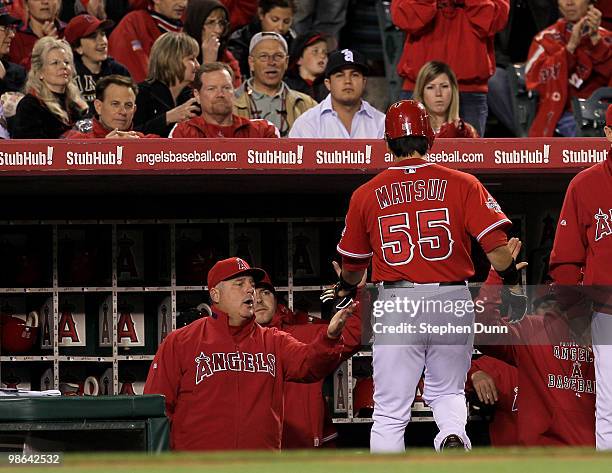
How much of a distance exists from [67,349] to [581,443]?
10.5ft

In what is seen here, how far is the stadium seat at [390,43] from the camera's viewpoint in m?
10.8

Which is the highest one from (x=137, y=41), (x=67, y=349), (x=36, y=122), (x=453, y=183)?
(x=137, y=41)

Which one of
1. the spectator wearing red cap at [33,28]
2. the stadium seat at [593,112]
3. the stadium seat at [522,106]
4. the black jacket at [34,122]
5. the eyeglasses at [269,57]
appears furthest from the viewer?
the stadium seat at [522,106]

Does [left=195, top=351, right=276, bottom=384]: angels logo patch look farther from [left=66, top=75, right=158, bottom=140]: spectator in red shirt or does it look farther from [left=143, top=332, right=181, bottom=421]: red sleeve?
[left=66, top=75, right=158, bottom=140]: spectator in red shirt

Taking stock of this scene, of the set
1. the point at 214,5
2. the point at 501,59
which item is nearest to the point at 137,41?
the point at 214,5

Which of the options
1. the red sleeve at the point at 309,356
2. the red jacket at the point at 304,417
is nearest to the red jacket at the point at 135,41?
the red jacket at the point at 304,417

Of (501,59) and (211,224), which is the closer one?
(211,224)

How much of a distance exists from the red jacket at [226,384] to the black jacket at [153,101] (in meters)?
2.03

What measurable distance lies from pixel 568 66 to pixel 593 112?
0.99 meters

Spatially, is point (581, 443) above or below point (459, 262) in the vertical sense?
below

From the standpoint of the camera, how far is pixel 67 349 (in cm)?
883

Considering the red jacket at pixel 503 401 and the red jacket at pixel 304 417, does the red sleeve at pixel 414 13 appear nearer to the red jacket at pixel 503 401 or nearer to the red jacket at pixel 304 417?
the red jacket at pixel 503 401

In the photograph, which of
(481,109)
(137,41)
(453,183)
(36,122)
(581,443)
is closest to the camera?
(453,183)

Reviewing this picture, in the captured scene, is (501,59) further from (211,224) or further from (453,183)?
(453,183)
